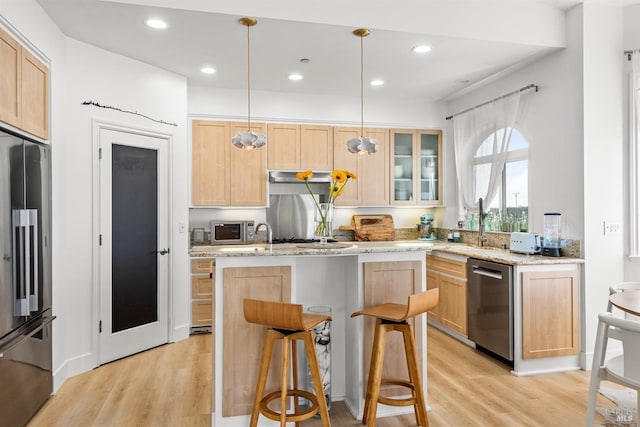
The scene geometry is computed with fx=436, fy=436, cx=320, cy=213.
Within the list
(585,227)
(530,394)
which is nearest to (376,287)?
(530,394)

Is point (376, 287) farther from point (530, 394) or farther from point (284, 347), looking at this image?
point (530, 394)

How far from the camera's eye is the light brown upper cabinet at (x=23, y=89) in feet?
8.50

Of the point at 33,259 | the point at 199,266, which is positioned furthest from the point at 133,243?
the point at 33,259

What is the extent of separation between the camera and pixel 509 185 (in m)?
4.80

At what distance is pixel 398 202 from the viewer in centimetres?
582

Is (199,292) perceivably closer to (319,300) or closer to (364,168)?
(319,300)

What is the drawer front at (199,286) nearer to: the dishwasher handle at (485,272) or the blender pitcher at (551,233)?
the dishwasher handle at (485,272)

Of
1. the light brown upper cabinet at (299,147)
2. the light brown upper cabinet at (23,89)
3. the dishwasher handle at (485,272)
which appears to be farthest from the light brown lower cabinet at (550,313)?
the light brown upper cabinet at (23,89)

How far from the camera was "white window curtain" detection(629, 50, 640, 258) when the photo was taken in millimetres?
3768

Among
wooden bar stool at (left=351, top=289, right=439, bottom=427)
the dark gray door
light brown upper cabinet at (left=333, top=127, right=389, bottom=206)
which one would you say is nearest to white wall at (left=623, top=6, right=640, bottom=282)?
wooden bar stool at (left=351, top=289, right=439, bottom=427)

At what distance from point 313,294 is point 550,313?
214 centimetres

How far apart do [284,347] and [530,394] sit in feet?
6.69

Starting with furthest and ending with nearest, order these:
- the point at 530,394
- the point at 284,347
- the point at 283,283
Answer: the point at 530,394 < the point at 283,283 < the point at 284,347

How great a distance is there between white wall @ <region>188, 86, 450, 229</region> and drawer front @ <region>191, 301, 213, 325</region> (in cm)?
104
